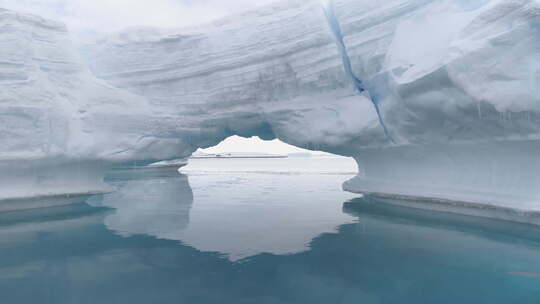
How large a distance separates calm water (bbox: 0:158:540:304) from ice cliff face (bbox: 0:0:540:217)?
144 cm

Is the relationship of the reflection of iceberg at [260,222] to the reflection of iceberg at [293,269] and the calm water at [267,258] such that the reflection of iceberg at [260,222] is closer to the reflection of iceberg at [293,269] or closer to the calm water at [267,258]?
the calm water at [267,258]

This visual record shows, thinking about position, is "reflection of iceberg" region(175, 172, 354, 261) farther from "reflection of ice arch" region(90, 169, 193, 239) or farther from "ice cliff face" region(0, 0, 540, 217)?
"ice cliff face" region(0, 0, 540, 217)

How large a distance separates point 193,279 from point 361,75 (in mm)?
6384

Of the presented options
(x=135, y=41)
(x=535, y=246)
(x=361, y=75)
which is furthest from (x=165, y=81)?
(x=535, y=246)

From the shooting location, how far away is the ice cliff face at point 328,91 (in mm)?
6574

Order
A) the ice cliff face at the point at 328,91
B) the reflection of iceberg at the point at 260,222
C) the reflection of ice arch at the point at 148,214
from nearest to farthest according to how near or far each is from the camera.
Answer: the reflection of iceberg at the point at 260,222 → the ice cliff face at the point at 328,91 → the reflection of ice arch at the point at 148,214

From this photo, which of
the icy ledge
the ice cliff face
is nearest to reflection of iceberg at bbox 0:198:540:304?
the icy ledge

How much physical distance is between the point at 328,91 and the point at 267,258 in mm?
5253

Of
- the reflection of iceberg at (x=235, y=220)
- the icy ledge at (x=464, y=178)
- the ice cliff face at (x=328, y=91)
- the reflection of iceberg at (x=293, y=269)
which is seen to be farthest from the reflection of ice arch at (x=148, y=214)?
the icy ledge at (x=464, y=178)

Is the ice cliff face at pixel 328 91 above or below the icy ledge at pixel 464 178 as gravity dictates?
above

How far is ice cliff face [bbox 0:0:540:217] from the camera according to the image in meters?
6.57

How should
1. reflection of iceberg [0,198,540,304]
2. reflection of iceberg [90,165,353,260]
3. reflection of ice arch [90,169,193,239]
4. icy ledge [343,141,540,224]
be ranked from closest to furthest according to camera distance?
reflection of iceberg [0,198,540,304] → reflection of iceberg [90,165,353,260] → icy ledge [343,141,540,224] → reflection of ice arch [90,169,193,239]

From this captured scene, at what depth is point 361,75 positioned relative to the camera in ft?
29.9

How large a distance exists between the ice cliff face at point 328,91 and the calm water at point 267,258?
1.44 meters
